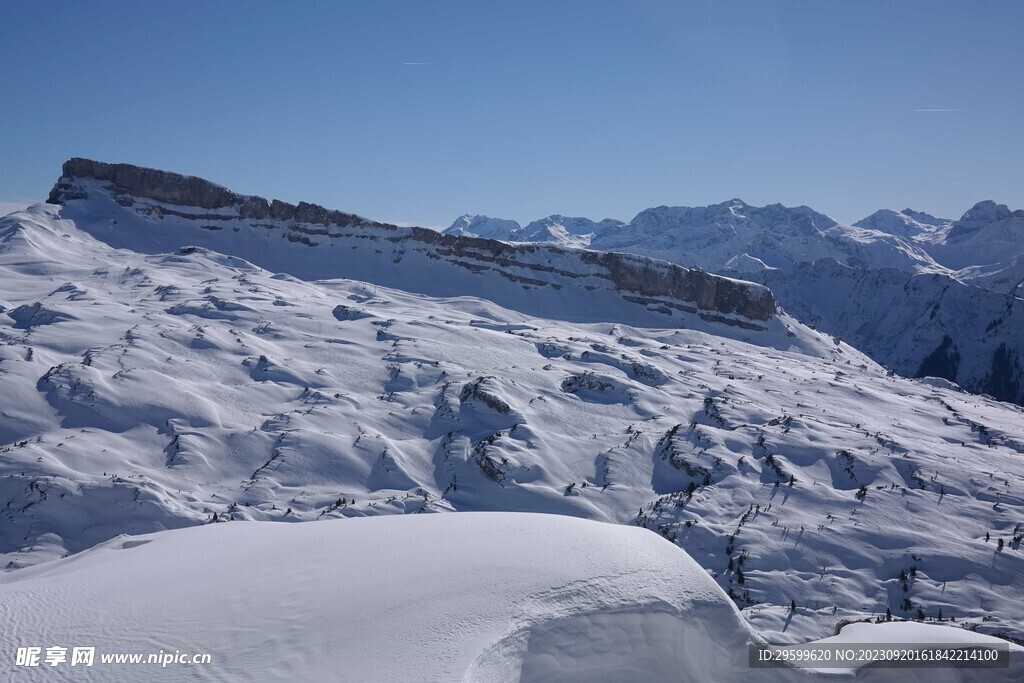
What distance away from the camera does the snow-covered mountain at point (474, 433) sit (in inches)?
1350

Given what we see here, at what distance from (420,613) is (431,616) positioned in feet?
0.74

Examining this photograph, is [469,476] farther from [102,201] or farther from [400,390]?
[102,201]

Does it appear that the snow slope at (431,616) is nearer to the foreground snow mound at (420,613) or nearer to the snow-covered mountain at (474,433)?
the foreground snow mound at (420,613)

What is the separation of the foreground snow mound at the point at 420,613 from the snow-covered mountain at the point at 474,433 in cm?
2097

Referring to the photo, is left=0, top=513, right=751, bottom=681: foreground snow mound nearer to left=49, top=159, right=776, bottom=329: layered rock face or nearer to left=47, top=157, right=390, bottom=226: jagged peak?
left=49, top=159, right=776, bottom=329: layered rock face

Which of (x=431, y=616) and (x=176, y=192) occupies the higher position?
(x=176, y=192)

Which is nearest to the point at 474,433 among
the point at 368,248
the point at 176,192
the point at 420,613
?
the point at 420,613

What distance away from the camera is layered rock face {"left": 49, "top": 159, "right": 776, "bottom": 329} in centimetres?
10406

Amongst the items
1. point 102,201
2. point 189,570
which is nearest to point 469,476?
point 189,570

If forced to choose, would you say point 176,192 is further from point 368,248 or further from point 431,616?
point 431,616

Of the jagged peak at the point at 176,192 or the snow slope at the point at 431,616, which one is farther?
the jagged peak at the point at 176,192

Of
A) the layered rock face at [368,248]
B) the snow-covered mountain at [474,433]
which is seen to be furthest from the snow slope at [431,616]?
the layered rock face at [368,248]

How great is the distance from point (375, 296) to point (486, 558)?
79.9 m

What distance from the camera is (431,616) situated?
10953 millimetres
